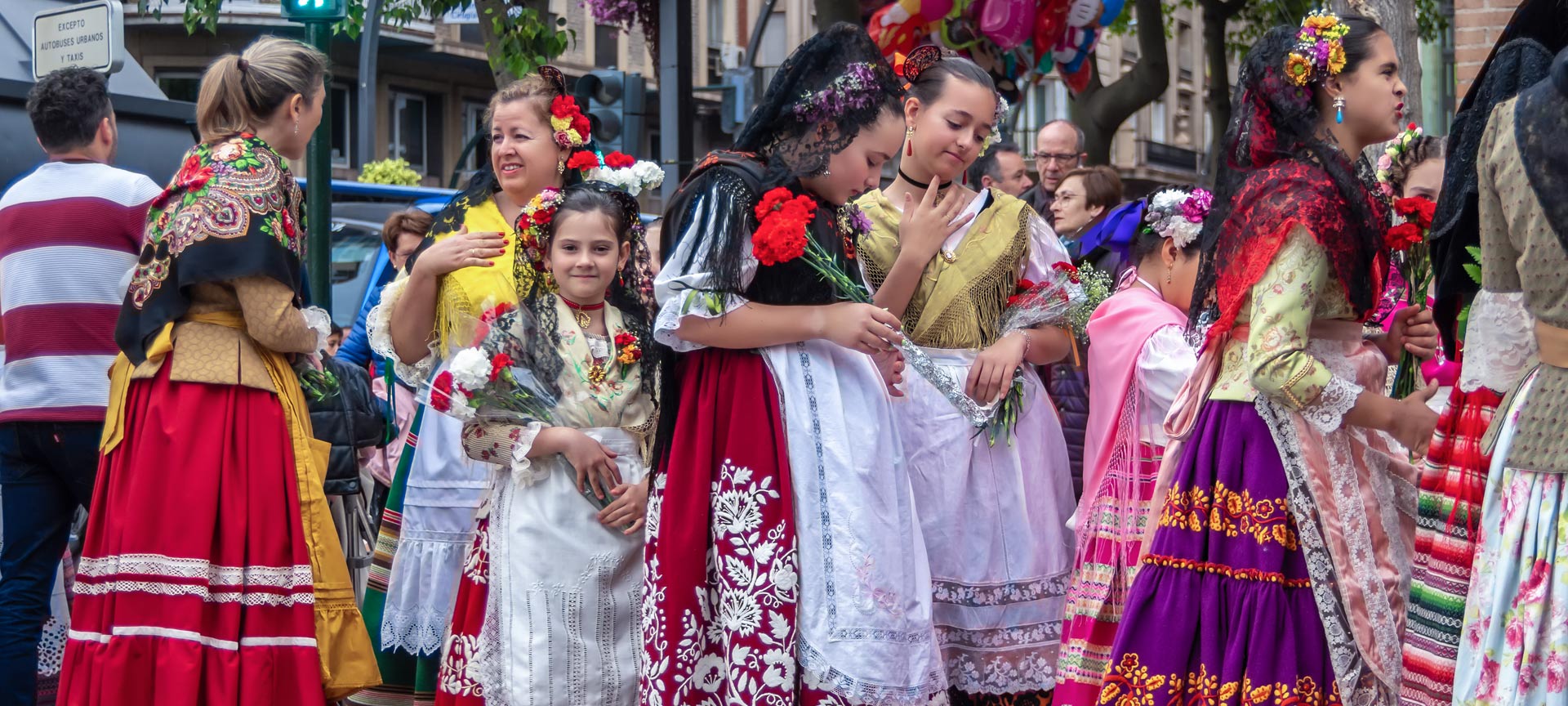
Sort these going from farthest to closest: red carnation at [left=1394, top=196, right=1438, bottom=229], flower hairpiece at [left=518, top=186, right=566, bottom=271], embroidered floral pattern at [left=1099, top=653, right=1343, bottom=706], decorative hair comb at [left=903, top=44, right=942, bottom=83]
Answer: decorative hair comb at [left=903, top=44, right=942, bottom=83] < flower hairpiece at [left=518, top=186, right=566, bottom=271] < red carnation at [left=1394, top=196, right=1438, bottom=229] < embroidered floral pattern at [left=1099, top=653, right=1343, bottom=706]

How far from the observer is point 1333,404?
3.80 m

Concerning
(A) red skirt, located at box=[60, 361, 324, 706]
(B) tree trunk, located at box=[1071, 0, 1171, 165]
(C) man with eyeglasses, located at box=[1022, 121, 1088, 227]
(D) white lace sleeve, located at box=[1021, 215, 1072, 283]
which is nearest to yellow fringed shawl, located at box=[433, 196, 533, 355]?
(A) red skirt, located at box=[60, 361, 324, 706]

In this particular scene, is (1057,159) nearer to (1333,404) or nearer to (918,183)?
(918,183)

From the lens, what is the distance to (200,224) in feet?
15.2

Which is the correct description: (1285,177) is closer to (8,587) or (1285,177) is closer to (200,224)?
(200,224)

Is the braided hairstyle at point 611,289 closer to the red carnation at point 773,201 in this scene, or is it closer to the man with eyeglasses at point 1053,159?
the red carnation at point 773,201

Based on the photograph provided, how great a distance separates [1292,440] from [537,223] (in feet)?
6.88

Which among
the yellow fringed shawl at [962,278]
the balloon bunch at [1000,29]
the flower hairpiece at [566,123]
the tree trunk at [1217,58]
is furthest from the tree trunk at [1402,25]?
the tree trunk at [1217,58]

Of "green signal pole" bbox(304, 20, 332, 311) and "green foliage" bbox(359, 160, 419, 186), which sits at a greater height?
"green foliage" bbox(359, 160, 419, 186)

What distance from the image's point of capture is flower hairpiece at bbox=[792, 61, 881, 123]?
3.92 meters

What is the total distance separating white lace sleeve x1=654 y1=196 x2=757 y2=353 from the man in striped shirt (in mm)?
2562

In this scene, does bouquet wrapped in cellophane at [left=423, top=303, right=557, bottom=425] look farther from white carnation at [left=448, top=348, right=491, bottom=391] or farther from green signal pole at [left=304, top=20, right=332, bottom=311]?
green signal pole at [left=304, top=20, right=332, bottom=311]

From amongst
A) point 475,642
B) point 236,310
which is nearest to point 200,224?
point 236,310

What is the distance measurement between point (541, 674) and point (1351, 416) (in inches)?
84.1
